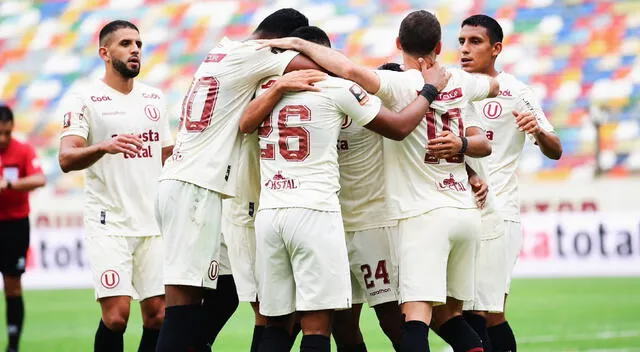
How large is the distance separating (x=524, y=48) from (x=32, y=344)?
14.0 metres

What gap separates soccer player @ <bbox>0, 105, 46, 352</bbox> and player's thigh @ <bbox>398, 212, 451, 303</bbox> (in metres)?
5.79

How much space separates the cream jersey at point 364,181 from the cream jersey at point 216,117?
85 centimetres

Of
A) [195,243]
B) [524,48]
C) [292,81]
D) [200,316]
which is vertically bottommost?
[200,316]

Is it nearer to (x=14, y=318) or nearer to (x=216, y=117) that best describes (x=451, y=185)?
(x=216, y=117)

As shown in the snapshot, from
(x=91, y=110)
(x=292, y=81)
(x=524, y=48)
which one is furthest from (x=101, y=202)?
(x=524, y=48)

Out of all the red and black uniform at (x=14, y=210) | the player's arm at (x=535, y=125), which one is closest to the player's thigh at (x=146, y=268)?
the player's arm at (x=535, y=125)

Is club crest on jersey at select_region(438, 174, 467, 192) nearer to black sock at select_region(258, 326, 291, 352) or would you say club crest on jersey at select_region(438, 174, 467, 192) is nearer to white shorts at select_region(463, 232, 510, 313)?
white shorts at select_region(463, 232, 510, 313)

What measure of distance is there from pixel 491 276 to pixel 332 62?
2.06m

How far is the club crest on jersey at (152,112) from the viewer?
321 inches

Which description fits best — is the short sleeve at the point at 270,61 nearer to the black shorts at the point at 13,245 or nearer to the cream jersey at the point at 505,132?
the cream jersey at the point at 505,132

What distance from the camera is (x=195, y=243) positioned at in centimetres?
663

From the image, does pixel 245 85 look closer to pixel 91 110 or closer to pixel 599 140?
pixel 91 110

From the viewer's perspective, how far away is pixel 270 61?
21.4 feet

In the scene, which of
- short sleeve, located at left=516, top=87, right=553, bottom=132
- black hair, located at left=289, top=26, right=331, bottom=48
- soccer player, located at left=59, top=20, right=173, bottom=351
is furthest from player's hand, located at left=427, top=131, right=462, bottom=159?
soccer player, located at left=59, top=20, right=173, bottom=351
